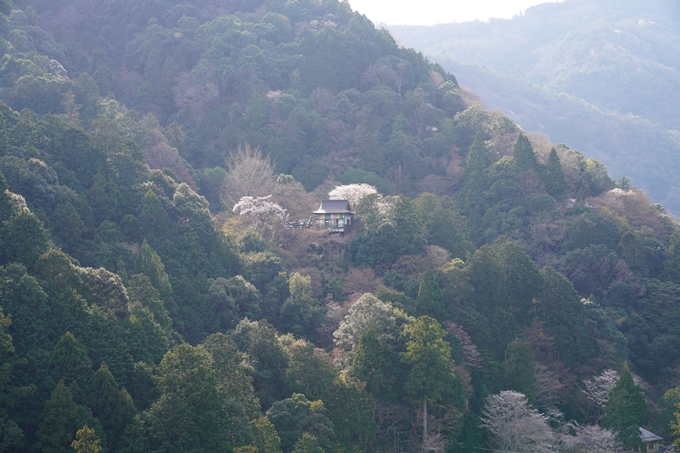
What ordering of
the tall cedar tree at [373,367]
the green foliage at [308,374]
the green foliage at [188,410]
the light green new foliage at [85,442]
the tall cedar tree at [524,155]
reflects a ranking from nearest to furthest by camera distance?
the light green new foliage at [85,442] → the green foliage at [188,410] → the green foliage at [308,374] → the tall cedar tree at [373,367] → the tall cedar tree at [524,155]

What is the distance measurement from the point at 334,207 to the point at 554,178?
43.9 feet

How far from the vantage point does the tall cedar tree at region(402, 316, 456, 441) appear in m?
31.8

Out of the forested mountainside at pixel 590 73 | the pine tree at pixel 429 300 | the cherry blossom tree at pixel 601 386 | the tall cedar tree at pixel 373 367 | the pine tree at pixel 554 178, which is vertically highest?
the forested mountainside at pixel 590 73

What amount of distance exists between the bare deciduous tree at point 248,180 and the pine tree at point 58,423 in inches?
1003

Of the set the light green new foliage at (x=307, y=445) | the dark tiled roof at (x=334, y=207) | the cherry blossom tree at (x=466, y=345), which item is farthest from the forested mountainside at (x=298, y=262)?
the dark tiled roof at (x=334, y=207)

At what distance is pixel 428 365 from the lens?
105 ft

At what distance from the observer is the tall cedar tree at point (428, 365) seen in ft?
104

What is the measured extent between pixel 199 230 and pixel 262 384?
1119 centimetres

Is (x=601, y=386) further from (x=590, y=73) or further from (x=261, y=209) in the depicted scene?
(x=590, y=73)

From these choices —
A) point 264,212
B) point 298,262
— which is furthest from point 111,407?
point 264,212

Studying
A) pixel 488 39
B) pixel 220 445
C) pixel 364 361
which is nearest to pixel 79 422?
pixel 220 445

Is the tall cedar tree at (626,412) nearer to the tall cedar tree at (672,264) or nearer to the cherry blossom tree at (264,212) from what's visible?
the tall cedar tree at (672,264)

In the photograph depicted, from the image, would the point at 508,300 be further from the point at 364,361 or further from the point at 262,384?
the point at 262,384

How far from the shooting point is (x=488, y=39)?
13975cm
